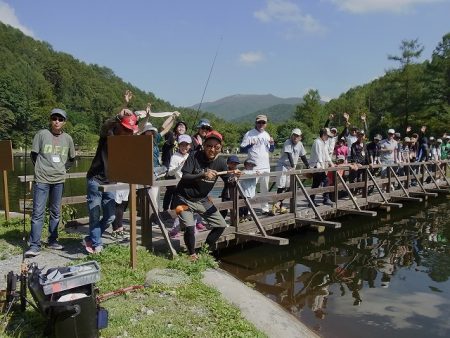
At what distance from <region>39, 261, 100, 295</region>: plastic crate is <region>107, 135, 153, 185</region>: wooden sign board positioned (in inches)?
62.0

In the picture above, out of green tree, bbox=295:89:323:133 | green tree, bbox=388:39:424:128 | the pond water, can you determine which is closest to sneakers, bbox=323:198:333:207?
the pond water

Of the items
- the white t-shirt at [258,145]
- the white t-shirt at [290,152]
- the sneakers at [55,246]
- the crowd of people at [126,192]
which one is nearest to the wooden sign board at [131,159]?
the crowd of people at [126,192]

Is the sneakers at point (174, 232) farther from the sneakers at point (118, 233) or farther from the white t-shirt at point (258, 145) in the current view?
the white t-shirt at point (258, 145)

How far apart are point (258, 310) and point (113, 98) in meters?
132

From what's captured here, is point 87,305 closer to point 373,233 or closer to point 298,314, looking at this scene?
point 298,314

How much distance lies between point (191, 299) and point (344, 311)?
2532 millimetres

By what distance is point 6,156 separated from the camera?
321 inches

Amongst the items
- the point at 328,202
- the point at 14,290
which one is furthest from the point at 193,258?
the point at 328,202

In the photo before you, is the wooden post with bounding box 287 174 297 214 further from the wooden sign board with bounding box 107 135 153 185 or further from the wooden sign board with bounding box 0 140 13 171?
the wooden sign board with bounding box 0 140 13 171

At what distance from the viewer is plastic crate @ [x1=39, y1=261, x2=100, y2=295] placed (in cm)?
345

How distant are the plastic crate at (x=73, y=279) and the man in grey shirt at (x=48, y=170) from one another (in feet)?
8.47

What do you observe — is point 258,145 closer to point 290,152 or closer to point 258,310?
point 290,152

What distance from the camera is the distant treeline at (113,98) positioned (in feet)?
76.3

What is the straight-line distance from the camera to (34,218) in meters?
5.92
